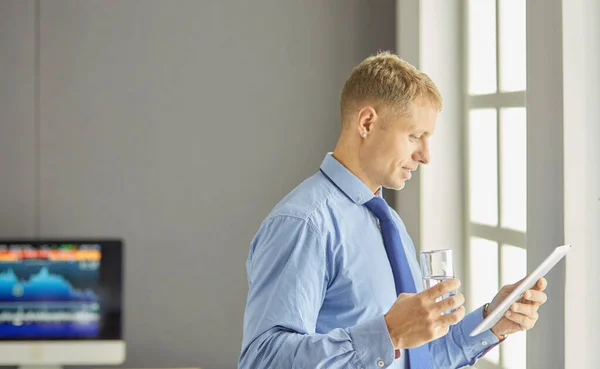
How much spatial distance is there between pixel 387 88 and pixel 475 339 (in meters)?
0.59

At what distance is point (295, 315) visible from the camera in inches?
56.7

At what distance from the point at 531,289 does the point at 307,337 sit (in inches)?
19.4

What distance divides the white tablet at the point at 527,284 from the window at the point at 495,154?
84 cm

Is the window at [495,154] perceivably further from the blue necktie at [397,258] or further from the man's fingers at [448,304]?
the man's fingers at [448,304]

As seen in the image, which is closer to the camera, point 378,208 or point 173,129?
point 378,208

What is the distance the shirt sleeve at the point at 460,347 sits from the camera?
1784mm

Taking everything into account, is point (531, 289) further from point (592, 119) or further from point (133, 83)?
point (133, 83)

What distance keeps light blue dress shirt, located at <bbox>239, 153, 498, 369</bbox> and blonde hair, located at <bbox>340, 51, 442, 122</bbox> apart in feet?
0.49

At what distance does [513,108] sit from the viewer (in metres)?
2.41

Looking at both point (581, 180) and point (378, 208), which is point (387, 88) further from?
point (581, 180)

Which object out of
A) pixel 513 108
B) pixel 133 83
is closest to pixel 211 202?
pixel 133 83

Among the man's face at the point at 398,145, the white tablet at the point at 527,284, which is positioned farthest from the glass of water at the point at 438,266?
the man's face at the point at 398,145

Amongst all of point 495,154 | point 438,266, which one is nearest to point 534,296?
point 438,266

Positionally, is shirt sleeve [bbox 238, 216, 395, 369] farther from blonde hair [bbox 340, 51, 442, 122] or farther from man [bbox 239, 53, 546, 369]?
blonde hair [bbox 340, 51, 442, 122]
